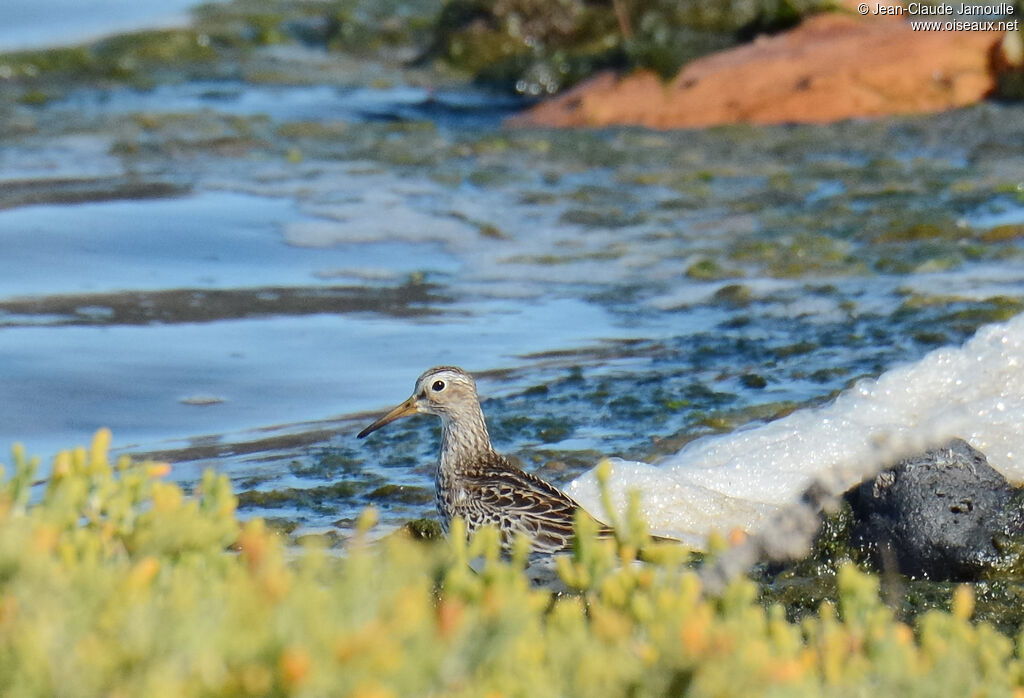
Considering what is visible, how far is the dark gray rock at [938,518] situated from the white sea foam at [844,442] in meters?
0.27

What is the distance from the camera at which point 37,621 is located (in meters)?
2.66

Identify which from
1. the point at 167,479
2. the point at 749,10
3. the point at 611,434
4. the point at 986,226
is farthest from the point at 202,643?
the point at 749,10

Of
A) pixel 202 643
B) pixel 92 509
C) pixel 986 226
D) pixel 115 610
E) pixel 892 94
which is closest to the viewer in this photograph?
pixel 202 643

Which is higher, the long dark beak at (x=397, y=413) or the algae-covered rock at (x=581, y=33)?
the algae-covered rock at (x=581, y=33)

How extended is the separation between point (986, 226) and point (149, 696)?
384 inches

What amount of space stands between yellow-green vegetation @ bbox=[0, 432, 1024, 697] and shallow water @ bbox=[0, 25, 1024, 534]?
327 cm

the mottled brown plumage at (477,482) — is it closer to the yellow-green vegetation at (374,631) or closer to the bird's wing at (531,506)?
the bird's wing at (531,506)

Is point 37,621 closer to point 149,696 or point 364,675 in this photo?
point 149,696

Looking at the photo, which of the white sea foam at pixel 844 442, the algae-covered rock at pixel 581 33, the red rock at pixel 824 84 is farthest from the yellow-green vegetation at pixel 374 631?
the algae-covered rock at pixel 581 33

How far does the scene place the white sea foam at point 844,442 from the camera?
6.53 metres

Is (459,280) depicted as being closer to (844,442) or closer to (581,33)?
(844,442)

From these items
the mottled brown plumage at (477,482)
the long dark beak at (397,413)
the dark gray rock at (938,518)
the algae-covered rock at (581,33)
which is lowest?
the dark gray rock at (938,518)

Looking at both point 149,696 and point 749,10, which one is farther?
point 749,10

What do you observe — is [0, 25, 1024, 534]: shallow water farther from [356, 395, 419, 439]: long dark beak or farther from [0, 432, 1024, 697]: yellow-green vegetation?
[0, 432, 1024, 697]: yellow-green vegetation
